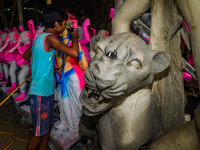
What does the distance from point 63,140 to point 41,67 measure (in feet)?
3.47

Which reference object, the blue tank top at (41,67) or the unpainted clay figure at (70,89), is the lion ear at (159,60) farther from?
the unpainted clay figure at (70,89)

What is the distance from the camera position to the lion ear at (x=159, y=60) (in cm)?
90

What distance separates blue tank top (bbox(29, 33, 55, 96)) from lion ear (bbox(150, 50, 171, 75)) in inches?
43.4

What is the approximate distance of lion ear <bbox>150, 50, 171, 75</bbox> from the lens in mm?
902

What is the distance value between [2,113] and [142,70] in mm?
3669

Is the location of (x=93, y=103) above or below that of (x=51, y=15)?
below

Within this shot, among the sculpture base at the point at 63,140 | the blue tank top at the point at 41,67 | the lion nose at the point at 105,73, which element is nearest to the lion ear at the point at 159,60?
the lion nose at the point at 105,73

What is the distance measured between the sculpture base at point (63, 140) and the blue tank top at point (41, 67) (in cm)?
75

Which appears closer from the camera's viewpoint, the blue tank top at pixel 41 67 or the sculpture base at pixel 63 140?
the blue tank top at pixel 41 67

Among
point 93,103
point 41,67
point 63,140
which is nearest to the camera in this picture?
point 93,103

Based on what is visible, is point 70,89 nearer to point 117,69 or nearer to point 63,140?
point 63,140

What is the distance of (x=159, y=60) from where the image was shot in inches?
36.2

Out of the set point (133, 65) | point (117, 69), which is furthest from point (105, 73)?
point (133, 65)

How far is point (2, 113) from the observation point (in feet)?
11.0
